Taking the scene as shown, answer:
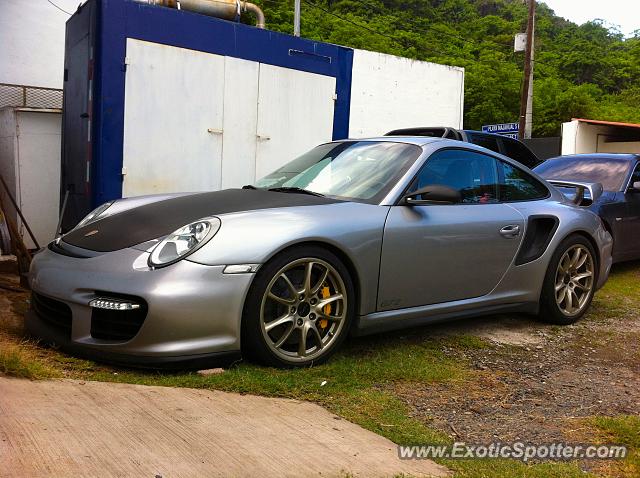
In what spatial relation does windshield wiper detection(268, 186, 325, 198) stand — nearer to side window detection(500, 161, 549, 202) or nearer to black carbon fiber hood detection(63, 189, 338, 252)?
black carbon fiber hood detection(63, 189, 338, 252)

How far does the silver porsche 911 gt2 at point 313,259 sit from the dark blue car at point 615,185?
2198mm

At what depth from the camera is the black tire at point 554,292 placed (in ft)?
15.8

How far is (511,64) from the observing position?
125 ft

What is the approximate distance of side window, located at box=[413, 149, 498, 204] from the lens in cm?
423

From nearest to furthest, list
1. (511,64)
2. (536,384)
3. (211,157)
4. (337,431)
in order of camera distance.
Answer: (337,431), (536,384), (211,157), (511,64)

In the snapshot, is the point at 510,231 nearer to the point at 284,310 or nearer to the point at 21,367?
the point at 284,310

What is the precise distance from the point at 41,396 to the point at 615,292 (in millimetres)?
5581

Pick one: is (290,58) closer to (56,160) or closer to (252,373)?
(56,160)

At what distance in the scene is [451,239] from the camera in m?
4.10

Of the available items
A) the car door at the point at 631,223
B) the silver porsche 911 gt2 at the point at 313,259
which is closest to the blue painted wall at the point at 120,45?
the silver porsche 911 gt2 at the point at 313,259

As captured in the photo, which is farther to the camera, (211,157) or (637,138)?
(637,138)

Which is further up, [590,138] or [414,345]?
[590,138]

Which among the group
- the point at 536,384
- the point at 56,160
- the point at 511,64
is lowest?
the point at 536,384

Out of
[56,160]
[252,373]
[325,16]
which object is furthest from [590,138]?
[252,373]
